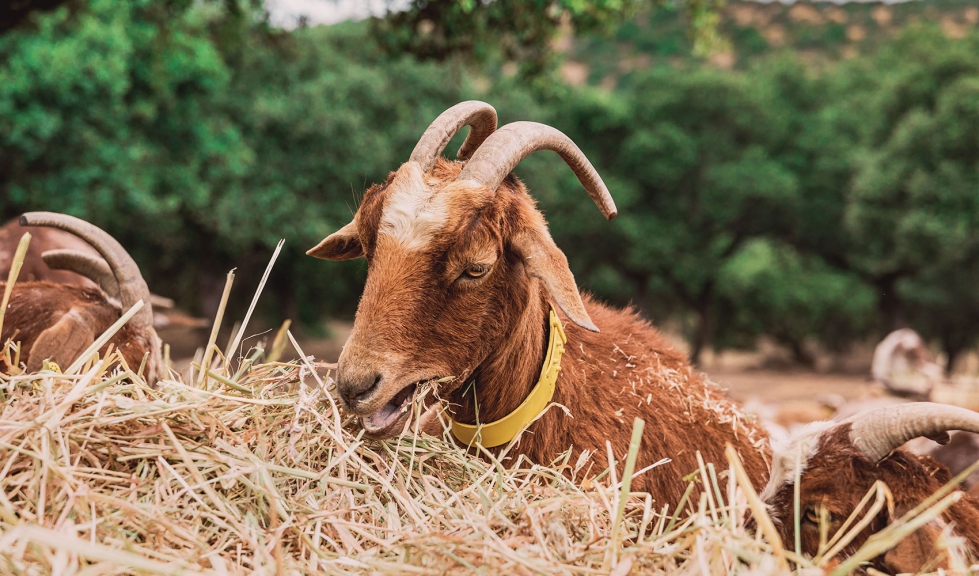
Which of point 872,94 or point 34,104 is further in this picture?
point 872,94

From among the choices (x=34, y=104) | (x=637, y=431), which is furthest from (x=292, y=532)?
(x=34, y=104)

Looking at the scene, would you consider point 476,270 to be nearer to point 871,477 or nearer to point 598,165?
point 871,477

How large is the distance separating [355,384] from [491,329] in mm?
638

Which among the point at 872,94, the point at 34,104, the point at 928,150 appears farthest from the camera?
the point at 872,94

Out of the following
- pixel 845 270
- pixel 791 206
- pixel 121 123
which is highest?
pixel 121 123

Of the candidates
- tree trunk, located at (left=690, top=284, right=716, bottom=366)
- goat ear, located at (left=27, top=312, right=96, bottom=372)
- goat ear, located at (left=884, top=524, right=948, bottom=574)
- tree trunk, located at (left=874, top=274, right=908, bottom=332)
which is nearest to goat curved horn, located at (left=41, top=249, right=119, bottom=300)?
goat ear, located at (left=27, top=312, right=96, bottom=372)

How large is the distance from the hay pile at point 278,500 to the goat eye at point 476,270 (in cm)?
70

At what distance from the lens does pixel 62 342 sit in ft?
13.0

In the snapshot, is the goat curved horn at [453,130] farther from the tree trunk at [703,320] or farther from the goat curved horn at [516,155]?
the tree trunk at [703,320]

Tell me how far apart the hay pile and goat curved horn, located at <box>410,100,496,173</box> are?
3.47ft

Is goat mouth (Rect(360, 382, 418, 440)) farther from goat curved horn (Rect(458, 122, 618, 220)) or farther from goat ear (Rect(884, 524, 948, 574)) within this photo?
goat ear (Rect(884, 524, 948, 574))

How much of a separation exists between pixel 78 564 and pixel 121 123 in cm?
1707

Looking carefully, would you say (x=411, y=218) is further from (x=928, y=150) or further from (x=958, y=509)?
(x=928, y=150)

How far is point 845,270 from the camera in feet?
102
